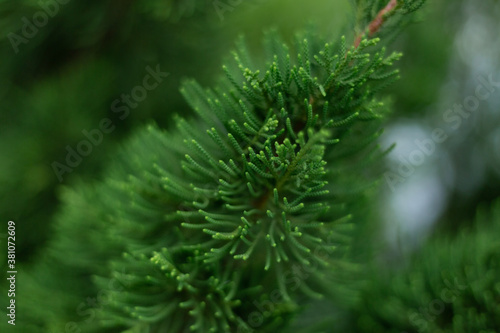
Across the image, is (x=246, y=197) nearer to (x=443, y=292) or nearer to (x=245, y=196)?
(x=245, y=196)

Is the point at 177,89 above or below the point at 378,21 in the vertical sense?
above

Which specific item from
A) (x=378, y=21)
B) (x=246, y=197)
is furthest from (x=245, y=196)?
(x=378, y=21)

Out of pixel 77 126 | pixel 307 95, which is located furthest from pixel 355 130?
pixel 77 126

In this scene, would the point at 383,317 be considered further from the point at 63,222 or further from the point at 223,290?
the point at 63,222

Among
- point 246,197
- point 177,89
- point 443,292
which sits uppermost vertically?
point 177,89

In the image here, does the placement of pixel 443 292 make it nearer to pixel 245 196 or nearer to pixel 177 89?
pixel 245 196

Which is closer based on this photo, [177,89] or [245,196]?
[245,196]

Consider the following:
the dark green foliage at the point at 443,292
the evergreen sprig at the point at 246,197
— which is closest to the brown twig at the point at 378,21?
the evergreen sprig at the point at 246,197

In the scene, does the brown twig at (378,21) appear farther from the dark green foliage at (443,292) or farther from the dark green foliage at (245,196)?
the dark green foliage at (443,292)
